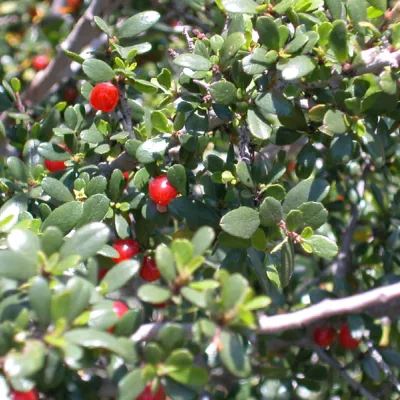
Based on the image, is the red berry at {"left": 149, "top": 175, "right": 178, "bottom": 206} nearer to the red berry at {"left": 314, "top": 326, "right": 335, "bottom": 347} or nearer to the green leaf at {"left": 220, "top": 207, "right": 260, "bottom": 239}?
the green leaf at {"left": 220, "top": 207, "right": 260, "bottom": 239}

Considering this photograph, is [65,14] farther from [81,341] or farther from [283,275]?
[81,341]

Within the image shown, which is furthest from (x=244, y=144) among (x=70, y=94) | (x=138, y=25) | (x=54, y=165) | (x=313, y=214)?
(x=70, y=94)

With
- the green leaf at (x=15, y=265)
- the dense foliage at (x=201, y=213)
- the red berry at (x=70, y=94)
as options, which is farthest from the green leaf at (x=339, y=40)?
the red berry at (x=70, y=94)

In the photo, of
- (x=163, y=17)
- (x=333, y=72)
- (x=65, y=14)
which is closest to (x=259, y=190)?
(x=333, y=72)

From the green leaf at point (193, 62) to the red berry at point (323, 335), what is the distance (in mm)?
859

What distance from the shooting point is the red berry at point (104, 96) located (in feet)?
5.13

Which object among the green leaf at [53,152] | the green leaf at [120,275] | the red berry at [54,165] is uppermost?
the green leaf at [120,275]

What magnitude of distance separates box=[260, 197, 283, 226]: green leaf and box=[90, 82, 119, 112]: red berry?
0.51 metres

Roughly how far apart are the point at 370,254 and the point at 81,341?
146 cm

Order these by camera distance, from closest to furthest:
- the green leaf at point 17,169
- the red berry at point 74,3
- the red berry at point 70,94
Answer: the green leaf at point 17,169 < the red berry at point 70,94 < the red berry at point 74,3

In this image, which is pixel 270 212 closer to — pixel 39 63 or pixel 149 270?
pixel 149 270

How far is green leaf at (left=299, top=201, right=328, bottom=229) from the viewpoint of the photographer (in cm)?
137

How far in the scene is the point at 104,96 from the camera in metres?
1.57

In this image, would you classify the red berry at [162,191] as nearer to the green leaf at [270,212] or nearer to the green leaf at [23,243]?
the green leaf at [270,212]
